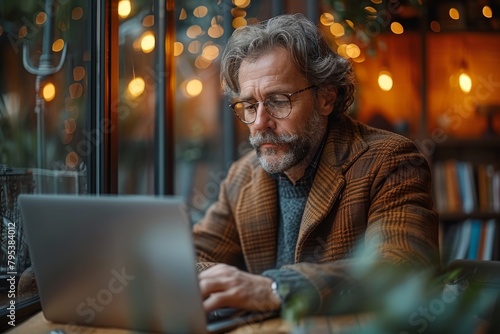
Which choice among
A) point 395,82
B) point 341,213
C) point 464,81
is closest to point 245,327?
point 341,213

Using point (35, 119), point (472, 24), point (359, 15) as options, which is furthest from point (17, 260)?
point (472, 24)

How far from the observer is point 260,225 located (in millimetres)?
2031

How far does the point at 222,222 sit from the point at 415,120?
6.93 ft

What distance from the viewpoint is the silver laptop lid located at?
1.13m

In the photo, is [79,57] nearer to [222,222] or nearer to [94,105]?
[94,105]

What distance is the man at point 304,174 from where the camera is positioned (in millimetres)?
1728

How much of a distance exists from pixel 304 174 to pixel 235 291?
30.4 inches

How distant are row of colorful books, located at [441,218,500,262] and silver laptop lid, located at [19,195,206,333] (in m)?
2.71

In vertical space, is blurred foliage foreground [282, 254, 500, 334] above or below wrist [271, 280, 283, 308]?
above

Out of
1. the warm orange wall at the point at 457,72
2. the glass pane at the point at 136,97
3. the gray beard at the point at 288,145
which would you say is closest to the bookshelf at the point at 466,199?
the warm orange wall at the point at 457,72

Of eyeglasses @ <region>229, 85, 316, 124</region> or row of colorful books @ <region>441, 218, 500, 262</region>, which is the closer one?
eyeglasses @ <region>229, 85, 316, 124</region>

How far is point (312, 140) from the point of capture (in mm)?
1961

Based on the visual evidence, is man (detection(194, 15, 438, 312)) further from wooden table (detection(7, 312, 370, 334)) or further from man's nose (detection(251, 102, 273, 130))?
wooden table (detection(7, 312, 370, 334))

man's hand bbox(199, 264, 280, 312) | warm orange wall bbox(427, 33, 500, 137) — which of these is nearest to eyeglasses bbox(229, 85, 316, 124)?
man's hand bbox(199, 264, 280, 312)
